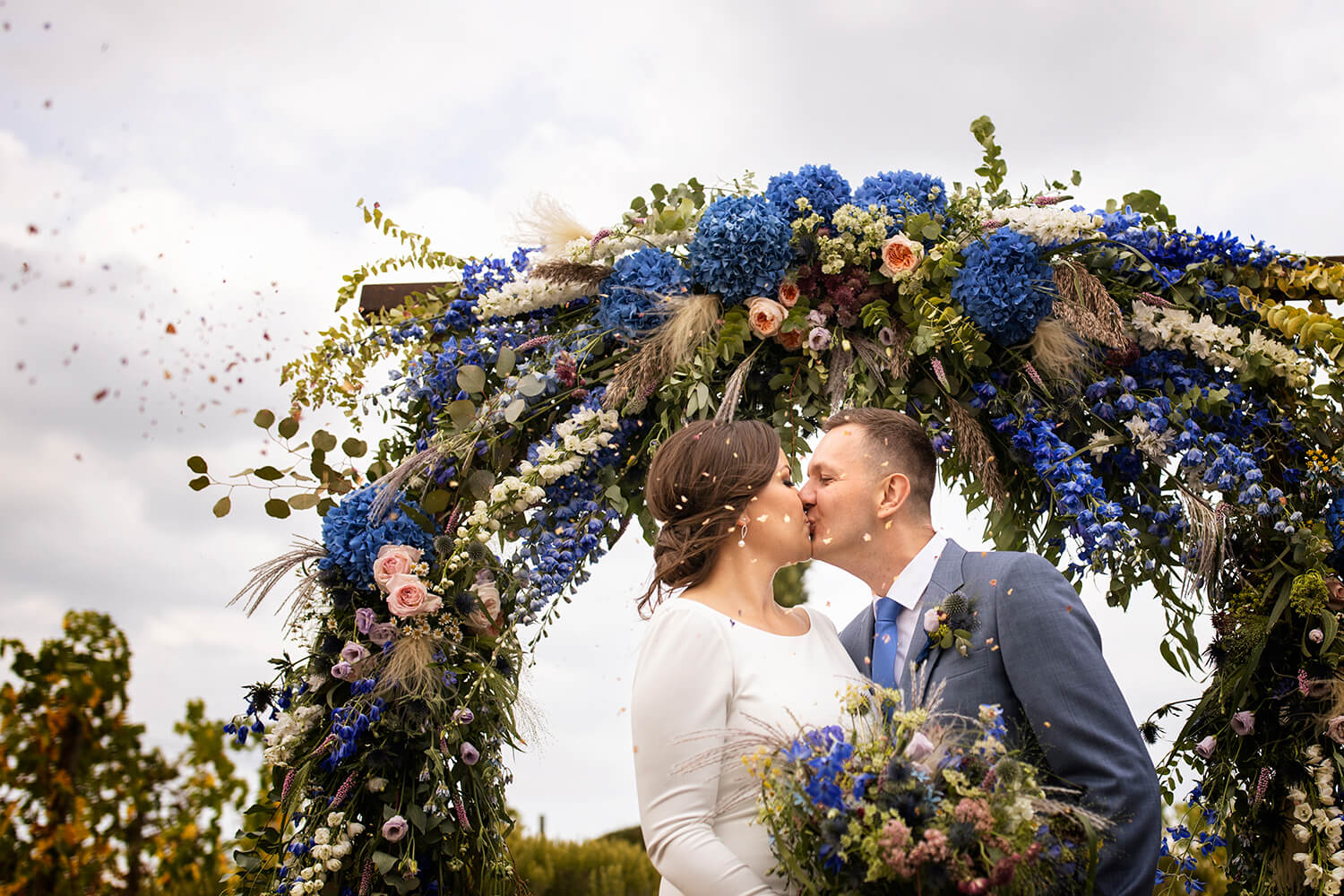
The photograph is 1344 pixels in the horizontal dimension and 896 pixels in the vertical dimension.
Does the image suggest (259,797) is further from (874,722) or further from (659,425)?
(874,722)

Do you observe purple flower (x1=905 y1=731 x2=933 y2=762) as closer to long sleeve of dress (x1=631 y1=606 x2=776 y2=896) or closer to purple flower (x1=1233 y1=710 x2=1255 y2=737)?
long sleeve of dress (x1=631 y1=606 x2=776 y2=896)

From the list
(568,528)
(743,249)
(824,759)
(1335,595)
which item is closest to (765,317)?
(743,249)

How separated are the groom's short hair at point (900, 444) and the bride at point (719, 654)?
39 cm

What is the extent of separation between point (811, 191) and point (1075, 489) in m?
1.35

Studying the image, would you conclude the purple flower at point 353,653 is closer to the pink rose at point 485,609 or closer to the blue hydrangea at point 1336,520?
the pink rose at point 485,609

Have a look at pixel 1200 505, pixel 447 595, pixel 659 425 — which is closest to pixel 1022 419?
pixel 1200 505

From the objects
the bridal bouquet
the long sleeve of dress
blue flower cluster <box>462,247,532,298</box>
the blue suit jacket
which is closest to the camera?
the bridal bouquet

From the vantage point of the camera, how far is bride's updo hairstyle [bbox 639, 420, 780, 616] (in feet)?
8.55

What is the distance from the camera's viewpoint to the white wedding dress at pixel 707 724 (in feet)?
7.27

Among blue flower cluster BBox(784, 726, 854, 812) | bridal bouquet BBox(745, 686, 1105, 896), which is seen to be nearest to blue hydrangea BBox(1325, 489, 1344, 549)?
bridal bouquet BBox(745, 686, 1105, 896)

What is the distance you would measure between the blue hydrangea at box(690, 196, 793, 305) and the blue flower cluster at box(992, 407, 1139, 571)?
0.90 metres

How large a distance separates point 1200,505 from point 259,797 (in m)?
3.21

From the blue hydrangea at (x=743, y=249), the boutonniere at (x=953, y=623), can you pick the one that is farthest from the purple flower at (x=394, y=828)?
the blue hydrangea at (x=743, y=249)

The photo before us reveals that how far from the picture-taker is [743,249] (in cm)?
342
